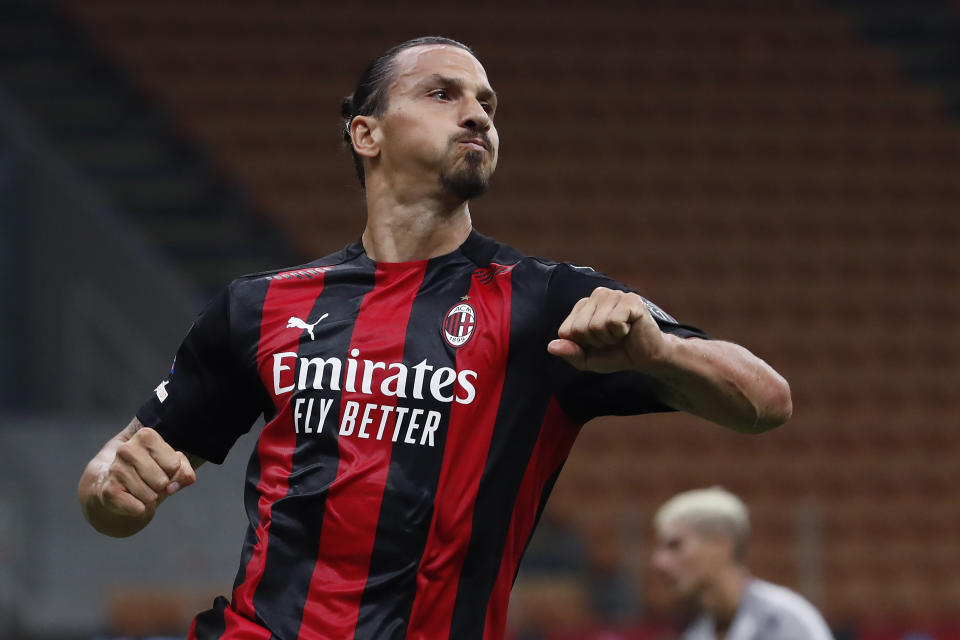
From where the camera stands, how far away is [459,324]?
2561 millimetres

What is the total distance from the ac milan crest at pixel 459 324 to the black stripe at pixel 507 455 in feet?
0.26

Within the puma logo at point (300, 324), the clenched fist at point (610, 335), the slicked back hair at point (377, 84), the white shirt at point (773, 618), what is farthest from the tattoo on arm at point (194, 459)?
the white shirt at point (773, 618)

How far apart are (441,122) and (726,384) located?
2.70ft

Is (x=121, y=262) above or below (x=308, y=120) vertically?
below

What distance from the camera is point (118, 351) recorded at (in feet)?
38.0

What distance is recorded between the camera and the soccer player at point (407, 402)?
2.38 metres

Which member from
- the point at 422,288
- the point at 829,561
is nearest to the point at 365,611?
the point at 422,288

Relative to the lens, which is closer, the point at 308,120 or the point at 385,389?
the point at 385,389

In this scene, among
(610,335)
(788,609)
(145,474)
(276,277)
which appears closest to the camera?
(610,335)

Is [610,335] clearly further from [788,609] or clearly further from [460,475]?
[788,609]

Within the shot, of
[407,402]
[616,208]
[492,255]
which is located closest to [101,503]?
[407,402]

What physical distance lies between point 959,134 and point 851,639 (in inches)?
248

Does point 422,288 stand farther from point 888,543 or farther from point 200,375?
point 888,543

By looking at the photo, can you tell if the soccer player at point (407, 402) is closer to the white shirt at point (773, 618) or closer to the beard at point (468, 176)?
the beard at point (468, 176)
